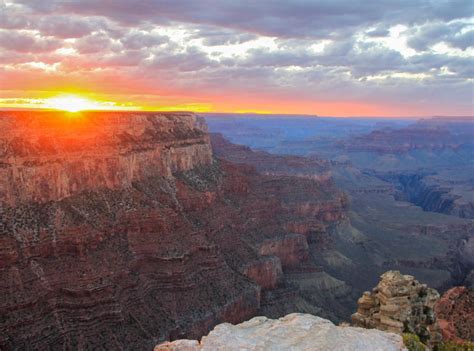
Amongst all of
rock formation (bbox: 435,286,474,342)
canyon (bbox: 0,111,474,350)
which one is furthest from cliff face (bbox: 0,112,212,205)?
rock formation (bbox: 435,286,474,342)

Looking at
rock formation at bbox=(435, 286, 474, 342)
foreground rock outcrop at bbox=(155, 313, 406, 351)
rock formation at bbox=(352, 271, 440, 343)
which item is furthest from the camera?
rock formation at bbox=(435, 286, 474, 342)

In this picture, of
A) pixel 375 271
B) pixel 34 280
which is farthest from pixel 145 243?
pixel 375 271

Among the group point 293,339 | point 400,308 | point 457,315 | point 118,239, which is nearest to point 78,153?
point 118,239

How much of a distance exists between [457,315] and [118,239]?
29.5m

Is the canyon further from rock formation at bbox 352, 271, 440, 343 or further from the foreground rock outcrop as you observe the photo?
the foreground rock outcrop

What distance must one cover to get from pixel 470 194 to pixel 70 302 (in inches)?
5705

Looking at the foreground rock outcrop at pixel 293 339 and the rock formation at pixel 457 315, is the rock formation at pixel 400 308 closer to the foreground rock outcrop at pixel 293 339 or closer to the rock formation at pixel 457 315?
the rock formation at pixel 457 315

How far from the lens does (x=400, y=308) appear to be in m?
27.5

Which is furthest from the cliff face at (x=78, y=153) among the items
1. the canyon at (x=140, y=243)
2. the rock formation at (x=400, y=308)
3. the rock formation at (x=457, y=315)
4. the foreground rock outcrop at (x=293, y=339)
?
the rock formation at (x=457, y=315)

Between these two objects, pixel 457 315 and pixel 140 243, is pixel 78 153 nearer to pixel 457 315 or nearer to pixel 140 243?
pixel 140 243

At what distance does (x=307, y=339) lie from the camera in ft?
58.7

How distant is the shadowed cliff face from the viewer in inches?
1613

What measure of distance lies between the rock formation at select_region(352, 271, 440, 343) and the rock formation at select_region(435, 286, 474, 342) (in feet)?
19.8

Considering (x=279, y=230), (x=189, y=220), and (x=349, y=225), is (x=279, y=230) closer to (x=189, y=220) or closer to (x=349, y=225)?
(x=189, y=220)
